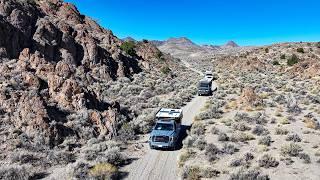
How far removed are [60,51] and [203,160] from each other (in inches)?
1380

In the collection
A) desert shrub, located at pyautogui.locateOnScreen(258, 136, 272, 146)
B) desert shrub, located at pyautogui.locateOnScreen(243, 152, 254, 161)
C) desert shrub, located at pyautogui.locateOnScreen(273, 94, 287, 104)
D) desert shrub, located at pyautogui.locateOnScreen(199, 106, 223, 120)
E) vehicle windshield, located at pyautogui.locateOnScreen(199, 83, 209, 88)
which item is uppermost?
vehicle windshield, located at pyautogui.locateOnScreen(199, 83, 209, 88)

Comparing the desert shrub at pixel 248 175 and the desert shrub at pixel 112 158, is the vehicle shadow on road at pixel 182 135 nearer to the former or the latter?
the desert shrub at pixel 112 158

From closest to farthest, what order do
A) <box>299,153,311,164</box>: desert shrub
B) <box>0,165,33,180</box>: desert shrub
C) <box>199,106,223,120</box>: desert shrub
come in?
<box>0,165,33,180</box>: desert shrub
<box>299,153,311,164</box>: desert shrub
<box>199,106,223,120</box>: desert shrub

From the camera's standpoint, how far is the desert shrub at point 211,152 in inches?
901

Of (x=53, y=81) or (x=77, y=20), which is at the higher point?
(x=77, y=20)

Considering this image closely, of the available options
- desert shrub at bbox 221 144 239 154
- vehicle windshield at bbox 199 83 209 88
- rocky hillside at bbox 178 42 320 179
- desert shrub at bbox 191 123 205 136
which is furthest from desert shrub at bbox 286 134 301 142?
vehicle windshield at bbox 199 83 209 88

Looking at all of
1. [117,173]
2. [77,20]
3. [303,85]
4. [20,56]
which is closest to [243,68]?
[303,85]

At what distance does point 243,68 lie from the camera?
336 ft

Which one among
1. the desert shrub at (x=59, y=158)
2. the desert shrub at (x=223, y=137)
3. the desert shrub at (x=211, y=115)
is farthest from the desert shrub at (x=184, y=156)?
the desert shrub at (x=211, y=115)

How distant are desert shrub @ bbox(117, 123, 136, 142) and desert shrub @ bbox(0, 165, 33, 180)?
28.8ft

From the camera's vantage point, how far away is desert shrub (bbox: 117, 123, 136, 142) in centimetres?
2717

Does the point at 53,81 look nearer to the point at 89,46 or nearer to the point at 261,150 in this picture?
the point at 261,150

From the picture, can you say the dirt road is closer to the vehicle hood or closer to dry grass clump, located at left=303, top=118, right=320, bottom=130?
the vehicle hood

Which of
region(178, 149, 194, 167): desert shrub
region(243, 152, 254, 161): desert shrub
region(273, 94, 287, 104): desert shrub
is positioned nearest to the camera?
region(178, 149, 194, 167): desert shrub
